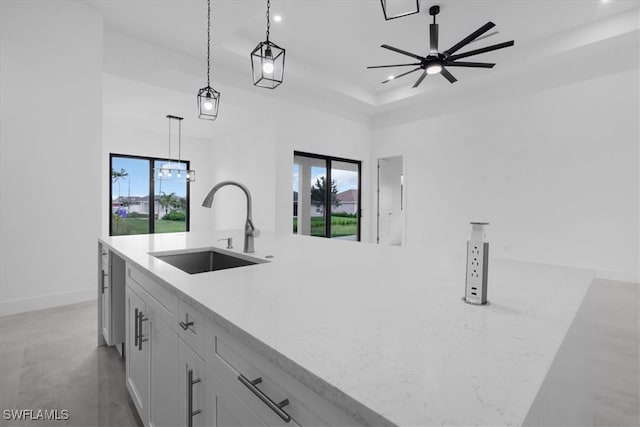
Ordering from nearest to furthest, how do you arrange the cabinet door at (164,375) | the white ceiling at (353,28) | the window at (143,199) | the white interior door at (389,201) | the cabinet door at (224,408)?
the cabinet door at (224,408) < the cabinet door at (164,375) < the white ceiling at (353,28) < the window at (143,199) < the white interior door at (389,201)

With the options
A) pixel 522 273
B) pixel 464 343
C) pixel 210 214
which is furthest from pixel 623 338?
pixel 210 214

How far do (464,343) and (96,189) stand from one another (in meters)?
4.11

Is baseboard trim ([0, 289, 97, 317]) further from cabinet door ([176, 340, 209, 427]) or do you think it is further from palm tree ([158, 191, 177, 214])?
palm tree ([158, 191, 177, 214])

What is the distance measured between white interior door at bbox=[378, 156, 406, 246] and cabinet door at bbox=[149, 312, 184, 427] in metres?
6.66

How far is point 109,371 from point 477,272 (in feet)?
7.72

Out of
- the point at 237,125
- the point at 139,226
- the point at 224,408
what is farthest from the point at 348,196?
the point at 224,408

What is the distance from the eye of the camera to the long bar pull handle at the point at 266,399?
0.61m

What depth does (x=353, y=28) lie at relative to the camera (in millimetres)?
4340

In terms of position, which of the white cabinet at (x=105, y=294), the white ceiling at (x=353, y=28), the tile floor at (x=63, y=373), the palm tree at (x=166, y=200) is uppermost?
the white ceiling at (x=353, y=28)

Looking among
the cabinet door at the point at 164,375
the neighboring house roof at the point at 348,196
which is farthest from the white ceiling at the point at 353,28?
the cabinet door at the point at 164,375

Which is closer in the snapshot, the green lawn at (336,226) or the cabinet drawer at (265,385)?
the cabinet drawer at (265,385)

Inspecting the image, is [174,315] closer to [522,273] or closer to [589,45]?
[522,273]

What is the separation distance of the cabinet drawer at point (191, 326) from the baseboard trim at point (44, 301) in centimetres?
324

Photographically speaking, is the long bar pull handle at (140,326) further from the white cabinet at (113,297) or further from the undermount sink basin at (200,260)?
the white cabinet at (113,297)
